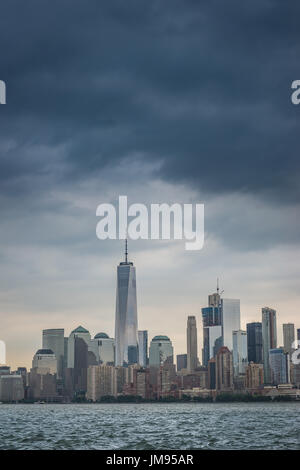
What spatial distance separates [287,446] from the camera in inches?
3647
